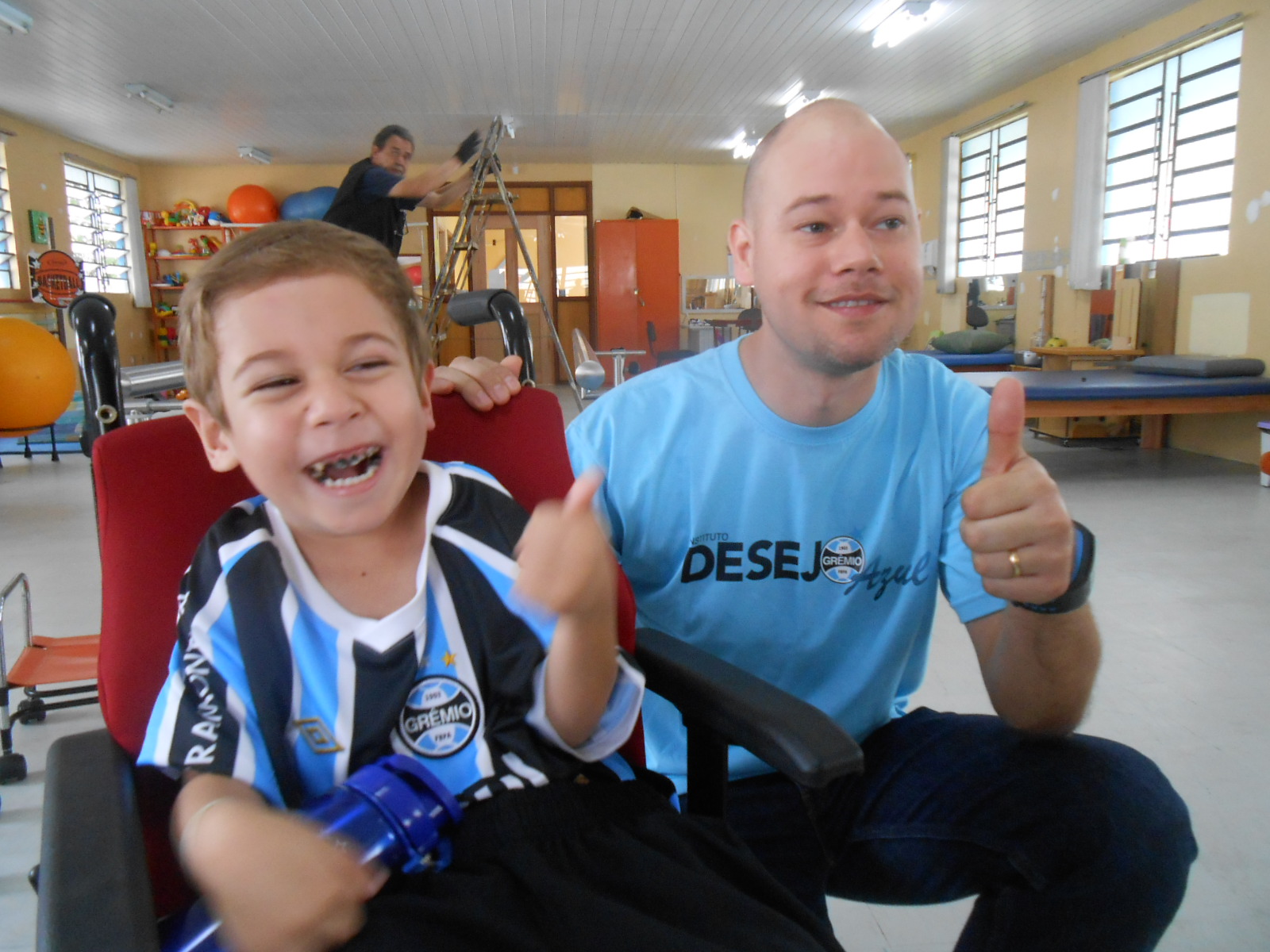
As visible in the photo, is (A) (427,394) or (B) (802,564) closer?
(A) (427,394)

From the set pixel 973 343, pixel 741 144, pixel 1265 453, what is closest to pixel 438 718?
pixel 1265 453

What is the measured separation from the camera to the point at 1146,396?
4.69m

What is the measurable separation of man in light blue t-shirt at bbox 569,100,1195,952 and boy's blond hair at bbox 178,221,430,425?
370 mm

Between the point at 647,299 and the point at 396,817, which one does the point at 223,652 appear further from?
the point at 647,299

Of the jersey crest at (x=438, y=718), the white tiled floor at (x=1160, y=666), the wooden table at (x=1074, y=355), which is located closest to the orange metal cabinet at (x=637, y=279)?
the wooden table at (x=1074, y=355)

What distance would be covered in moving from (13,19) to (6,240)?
11.7 feet

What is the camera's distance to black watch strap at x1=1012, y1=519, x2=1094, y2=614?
0.82 metres

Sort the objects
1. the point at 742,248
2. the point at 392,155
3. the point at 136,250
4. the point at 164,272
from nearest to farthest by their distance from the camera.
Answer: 1. the point at 742,248
2. the point at 392,155
3. the point at 136,250
4. the point at 164,272

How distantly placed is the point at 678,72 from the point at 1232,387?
15.9ft

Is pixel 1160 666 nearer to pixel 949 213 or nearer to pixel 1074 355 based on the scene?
pixel 1074 355

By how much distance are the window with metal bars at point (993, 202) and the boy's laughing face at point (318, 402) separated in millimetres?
8018

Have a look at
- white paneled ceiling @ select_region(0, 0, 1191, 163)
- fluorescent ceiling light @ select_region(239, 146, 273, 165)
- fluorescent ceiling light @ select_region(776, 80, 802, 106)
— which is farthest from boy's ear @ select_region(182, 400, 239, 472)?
fluorescent ceiling light @ select_region(239, 146, 273, 165)

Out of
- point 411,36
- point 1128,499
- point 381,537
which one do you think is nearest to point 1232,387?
point 1128,499

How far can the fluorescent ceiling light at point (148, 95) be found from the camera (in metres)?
7.07
